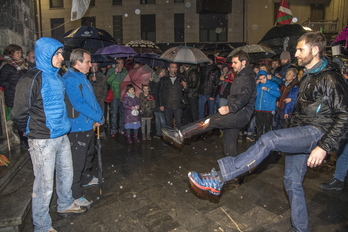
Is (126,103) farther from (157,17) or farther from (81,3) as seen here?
(157,17)

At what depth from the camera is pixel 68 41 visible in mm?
7930

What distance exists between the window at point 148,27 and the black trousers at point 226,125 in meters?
22.7

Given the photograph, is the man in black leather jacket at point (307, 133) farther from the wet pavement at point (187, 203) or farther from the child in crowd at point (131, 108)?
the child in crowd at point (131, 108)

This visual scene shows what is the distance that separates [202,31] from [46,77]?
24.3 meters

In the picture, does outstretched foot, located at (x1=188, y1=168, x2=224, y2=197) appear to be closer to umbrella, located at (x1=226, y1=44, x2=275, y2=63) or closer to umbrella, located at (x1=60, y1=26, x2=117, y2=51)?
umbrella, located at (x1=226, y1=44, x2=275, y2=63)

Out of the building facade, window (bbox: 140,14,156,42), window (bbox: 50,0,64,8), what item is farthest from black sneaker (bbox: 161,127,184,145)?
window (bbox: 50,0,64,8)

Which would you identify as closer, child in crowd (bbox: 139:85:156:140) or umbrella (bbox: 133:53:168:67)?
child in crowd (bbox: 139:85:156:140)

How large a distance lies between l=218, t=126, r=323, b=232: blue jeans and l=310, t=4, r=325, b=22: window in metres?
26.4

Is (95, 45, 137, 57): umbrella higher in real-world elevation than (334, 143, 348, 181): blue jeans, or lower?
higher

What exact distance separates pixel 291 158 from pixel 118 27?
25366 millimetres

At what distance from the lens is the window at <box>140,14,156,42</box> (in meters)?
25.4

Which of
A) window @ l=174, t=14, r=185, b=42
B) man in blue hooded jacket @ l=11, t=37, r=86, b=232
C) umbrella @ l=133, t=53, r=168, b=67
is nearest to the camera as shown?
man in blue hooded jacket @ l=11, t=37, r=86, b=232

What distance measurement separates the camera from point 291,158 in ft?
10.3

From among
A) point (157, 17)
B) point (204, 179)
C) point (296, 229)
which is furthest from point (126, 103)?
point (157, 17)
